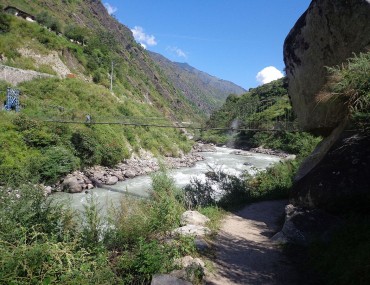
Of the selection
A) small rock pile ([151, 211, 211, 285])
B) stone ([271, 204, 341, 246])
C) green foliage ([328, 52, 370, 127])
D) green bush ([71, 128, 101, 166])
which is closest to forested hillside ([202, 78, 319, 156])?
green foliage ([328, 52, 370, 127])

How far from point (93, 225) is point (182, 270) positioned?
190cm

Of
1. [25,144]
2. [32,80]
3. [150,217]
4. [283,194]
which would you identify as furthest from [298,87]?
[32,80]

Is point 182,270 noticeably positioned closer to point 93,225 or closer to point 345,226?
point 93,225

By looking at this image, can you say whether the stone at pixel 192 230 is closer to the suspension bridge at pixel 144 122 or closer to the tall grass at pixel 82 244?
the tall grass at pixel 82 244

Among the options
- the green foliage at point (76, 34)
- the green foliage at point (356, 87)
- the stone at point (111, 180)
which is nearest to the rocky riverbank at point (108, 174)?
the stone at point (111, 180)

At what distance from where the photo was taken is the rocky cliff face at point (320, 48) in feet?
25.8

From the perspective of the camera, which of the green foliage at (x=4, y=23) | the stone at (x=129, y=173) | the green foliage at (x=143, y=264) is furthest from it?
the green foliage at (x=4, y=23)

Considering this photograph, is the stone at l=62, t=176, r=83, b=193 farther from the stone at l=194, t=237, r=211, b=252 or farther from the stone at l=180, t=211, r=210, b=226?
the stone at l=194, t=237, r=211, b=252

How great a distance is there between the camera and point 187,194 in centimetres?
1174

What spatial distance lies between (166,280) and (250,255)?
2.74m

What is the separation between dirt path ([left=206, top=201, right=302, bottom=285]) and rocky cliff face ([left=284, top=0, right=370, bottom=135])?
3366 mm

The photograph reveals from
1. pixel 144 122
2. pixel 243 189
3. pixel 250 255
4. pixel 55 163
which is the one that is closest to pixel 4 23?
pixel 144 122

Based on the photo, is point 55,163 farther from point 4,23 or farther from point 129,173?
point 4,23

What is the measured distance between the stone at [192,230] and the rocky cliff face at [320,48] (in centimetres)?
459
